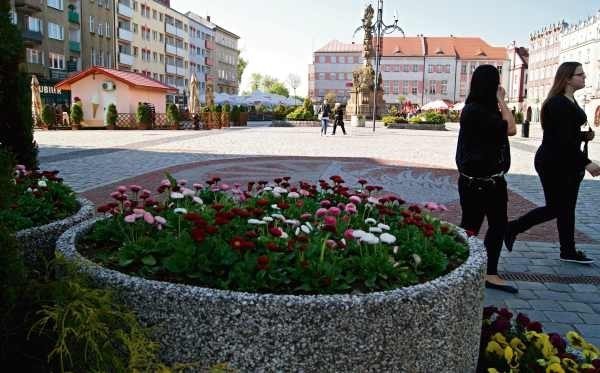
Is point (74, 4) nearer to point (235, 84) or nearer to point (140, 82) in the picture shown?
point (140, 82)

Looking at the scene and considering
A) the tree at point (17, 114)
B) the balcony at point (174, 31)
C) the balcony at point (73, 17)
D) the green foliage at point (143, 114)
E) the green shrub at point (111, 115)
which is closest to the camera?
the tree at point (17, 114)

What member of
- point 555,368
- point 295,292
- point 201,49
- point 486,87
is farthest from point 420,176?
point 201,49

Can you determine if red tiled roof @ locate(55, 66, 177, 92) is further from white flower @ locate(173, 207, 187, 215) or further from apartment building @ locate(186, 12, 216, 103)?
apartment building @ locate(186, 12, 216, 103)

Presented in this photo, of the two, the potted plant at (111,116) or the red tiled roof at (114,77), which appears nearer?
the potted plant at (111,116)

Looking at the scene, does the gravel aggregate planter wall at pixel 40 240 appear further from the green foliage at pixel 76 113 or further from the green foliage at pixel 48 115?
the green foliage at pixel 76 113

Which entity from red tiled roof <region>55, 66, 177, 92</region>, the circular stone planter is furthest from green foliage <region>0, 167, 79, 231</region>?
red tiled roof <region>55, 66, 177, 92</region>

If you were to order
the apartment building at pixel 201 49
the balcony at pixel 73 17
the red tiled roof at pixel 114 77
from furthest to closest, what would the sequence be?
the apartment building at pixel 201 49, the balcony at pixel 73 17, the red tiled roof at pixel 114 77

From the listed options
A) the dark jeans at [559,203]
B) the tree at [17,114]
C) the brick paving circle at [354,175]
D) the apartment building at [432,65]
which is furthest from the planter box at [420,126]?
the apartment building at [432,65]

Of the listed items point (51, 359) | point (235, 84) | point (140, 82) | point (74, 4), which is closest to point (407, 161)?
point (51, 359)

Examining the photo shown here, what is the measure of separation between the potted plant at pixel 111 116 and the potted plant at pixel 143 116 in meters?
1.29

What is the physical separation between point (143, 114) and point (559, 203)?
31927mm

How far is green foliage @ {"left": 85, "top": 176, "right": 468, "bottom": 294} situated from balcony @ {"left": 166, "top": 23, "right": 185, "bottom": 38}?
3496 inches

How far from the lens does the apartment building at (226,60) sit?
4518 inches

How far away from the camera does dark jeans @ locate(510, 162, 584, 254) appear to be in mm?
5781
